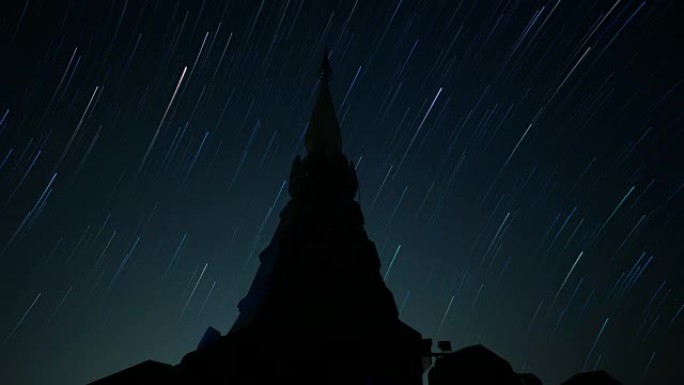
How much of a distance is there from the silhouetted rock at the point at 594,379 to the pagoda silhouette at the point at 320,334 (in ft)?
5.36

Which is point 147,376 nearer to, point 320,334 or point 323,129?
point 320,334

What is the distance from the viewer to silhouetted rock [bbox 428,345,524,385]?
13305 mm

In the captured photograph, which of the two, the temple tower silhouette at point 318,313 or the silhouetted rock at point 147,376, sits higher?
the temple tower silhouette at point 318,313

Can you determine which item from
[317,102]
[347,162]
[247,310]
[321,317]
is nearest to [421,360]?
[321,317]

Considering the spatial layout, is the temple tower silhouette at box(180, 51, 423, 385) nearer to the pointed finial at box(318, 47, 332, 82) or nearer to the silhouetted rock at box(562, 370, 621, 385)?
the silhouetted rock at box(562, 370, 621, 385)

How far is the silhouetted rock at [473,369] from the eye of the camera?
43.7ft

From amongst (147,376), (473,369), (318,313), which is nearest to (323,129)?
(318,313)

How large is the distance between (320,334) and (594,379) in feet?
32.0

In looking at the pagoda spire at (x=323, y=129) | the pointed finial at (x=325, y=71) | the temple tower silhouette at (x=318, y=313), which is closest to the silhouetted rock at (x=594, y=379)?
the temple tower silhouette at (x=318, y=313)

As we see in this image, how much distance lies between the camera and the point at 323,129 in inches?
1134

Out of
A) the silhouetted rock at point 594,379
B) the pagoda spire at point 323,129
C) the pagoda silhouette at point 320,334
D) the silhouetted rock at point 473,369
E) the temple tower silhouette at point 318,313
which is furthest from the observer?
the pagoda spire at point 323,129

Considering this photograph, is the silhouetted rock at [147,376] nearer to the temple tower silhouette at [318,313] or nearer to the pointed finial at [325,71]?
the temple tower silhouette at [318,313]

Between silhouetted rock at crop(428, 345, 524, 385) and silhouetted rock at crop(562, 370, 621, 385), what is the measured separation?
1.64 m

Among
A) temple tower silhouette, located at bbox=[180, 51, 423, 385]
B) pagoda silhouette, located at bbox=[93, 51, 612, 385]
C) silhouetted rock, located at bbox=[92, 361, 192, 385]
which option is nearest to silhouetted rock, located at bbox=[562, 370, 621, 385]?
pagoda silhouette, located at bbox=[93, 51, 612, 385]
